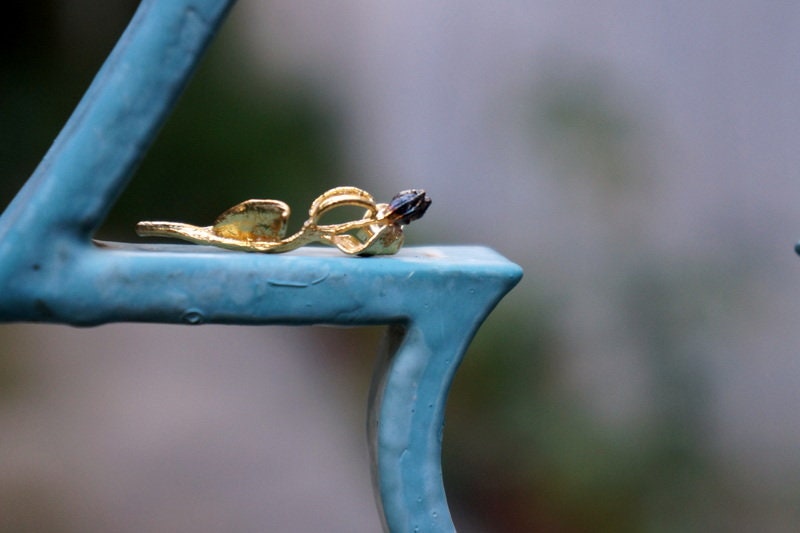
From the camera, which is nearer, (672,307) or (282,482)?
(672,307)

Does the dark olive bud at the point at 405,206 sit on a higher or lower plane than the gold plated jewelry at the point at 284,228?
higher

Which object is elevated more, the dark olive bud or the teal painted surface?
the dark olive bud

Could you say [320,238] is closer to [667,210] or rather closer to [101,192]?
[101,192]

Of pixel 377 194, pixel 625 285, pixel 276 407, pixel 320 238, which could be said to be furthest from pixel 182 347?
pixel 320 238

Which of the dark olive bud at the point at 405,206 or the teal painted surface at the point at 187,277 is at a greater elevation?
the dark olive bud at the point at 405,206
